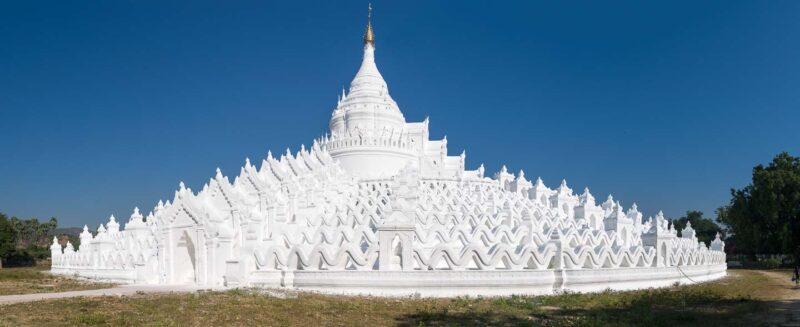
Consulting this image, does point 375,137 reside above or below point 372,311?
above

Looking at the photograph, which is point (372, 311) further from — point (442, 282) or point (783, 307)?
point (783, 307)

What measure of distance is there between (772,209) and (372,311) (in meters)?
47.1

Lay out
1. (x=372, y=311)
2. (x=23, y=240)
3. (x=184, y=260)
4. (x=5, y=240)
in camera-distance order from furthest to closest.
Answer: (x=23, y=240) < (x=5, y=240) < (x=184, y=260) < (x=372, y=311)

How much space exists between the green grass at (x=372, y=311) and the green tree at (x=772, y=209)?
36364 millimetres

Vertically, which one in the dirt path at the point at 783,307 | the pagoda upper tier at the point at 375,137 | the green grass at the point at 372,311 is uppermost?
the pagoda upper tier at the point at 375,137

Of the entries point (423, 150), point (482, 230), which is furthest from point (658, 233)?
point (423, 150)

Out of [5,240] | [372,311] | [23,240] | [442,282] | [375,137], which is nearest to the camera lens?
[372,311]

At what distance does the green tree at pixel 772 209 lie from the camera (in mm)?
49812

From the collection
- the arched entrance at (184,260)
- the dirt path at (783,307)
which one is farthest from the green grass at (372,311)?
the arched entrance at (184,260)

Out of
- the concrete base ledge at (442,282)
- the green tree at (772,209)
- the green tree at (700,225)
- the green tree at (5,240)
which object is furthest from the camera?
the green tree at (700,225)

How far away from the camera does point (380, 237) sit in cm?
2103

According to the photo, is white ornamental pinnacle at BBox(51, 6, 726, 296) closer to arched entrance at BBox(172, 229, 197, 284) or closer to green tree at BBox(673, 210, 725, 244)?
arched entrance at BBox(172, 229, 197, 284)

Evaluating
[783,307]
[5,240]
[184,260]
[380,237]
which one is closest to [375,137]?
[184,260]

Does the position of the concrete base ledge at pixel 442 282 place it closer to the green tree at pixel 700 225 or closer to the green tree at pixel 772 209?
the green tree at pixel 772 209
